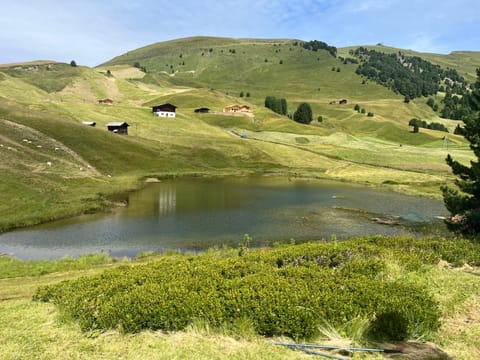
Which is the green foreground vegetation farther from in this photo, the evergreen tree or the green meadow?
the evergreen tree

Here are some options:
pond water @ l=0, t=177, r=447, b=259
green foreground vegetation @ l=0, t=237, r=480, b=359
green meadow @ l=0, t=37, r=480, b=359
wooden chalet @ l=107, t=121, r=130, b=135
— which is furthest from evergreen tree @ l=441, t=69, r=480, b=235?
wooden chalet @ l=107, t=121, r=130, b=135

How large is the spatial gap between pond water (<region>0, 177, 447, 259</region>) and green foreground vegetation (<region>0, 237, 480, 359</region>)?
86.6 ft

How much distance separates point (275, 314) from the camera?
12.0 metres

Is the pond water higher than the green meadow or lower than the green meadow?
lower

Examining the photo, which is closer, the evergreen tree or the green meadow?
the green meadow

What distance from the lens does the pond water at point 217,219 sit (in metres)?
43.0

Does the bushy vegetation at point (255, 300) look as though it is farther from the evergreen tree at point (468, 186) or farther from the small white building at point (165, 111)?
the small white building at point (165, 111)

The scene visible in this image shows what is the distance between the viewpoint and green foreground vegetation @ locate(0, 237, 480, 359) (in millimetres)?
11297

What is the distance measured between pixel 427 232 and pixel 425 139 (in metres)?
150

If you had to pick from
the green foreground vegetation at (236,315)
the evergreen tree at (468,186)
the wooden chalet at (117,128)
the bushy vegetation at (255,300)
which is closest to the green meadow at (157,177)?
the green foreground vegetation at (236,315)

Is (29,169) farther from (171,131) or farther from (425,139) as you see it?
(425,139)

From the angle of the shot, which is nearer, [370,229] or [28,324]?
[28,324]

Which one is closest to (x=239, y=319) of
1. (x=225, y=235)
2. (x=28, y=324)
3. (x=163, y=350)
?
(x=163, y=350)

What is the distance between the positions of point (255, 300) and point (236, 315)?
82 centimetres
